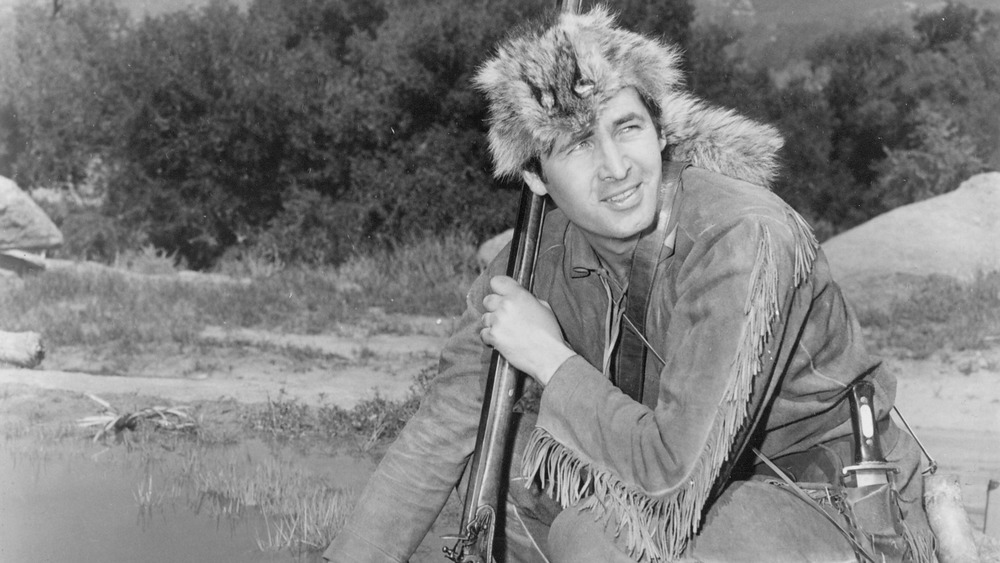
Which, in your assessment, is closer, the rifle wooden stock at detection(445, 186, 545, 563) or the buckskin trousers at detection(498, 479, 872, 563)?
the buckskin trousers at detection(498, 479, 872, 563)

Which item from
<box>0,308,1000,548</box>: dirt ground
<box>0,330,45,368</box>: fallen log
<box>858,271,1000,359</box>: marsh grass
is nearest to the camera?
<box>0,308,1000,548</box>: dirt ground

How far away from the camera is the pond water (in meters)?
3.48

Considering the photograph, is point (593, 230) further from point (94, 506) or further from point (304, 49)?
point (304, 49)

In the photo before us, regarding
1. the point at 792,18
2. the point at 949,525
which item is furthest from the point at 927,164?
the point at 949,525

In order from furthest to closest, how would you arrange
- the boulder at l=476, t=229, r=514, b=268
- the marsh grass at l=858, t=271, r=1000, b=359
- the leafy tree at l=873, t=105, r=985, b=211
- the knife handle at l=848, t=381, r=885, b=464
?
the leafy tree at l=873, t=105, r=985, b=211 → the boulder at l=476, t=229, r=514, b=268 → the marsh grass at l=858, t=271, r=1000, b=359 → the knife handle at l=848, t=381, r=885, b=464

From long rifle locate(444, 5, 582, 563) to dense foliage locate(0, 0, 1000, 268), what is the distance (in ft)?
13.0

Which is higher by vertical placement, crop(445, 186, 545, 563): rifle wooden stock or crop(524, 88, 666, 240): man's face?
crop(524, 88, 666, 240): man's face

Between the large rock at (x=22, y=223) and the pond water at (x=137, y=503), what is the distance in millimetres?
1916

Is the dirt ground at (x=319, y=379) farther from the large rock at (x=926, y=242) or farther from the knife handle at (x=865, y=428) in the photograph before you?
the knife handle at (x=865, y=428)

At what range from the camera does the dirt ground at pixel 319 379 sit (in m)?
4.80

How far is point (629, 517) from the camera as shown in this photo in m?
1.99

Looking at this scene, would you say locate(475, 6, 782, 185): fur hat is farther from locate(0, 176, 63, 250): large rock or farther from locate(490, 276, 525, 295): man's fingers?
locate(0, 176, 63, 250): large rock

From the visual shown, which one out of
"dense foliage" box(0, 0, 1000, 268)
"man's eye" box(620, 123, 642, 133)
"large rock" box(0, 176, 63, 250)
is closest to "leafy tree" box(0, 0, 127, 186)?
"dense foliage" box(0, 0, 1000, 268)

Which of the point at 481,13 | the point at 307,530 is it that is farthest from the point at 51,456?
the point at 481,13
